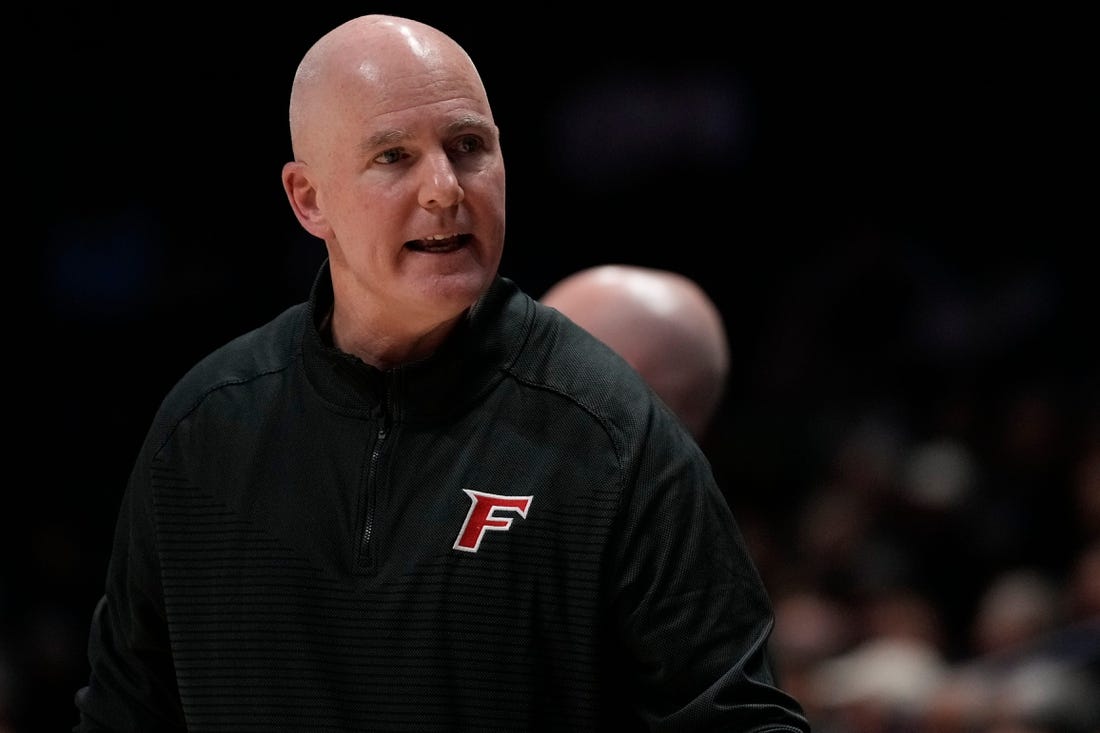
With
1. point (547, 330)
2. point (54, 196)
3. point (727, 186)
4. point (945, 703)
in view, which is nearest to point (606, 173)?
point (727, 186)

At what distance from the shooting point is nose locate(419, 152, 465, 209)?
198 cm

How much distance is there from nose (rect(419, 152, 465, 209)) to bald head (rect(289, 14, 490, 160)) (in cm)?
9

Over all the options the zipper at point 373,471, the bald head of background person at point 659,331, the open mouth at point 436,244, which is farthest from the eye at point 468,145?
the bald head of background person at point 659,331

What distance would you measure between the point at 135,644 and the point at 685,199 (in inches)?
202

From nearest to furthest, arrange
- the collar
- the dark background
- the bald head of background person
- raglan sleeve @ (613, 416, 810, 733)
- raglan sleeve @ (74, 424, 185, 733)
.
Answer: raglan sleeve @ (613, 416, 810, 733)
the collar
raglan sleeve @ (74, 424, 185, 733)
the bald head of background person
the dark background

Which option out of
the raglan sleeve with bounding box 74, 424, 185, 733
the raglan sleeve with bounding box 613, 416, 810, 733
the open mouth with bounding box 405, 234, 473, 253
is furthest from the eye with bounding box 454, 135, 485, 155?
the raglan sleeve with bounding box 74, 424, 185, 733

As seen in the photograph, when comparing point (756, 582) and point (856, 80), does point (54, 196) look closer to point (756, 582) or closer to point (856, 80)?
point (856, 80)

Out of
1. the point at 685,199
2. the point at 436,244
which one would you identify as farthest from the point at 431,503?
the point at 685,199

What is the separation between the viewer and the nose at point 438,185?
1.98 meters

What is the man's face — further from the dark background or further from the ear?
the dark background

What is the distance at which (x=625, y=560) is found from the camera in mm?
1987

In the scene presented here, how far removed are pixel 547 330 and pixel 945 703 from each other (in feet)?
10.5

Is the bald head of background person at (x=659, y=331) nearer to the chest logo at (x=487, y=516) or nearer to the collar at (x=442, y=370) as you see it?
the collar at (x=442, y=370)

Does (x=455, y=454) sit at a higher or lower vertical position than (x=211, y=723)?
higher
